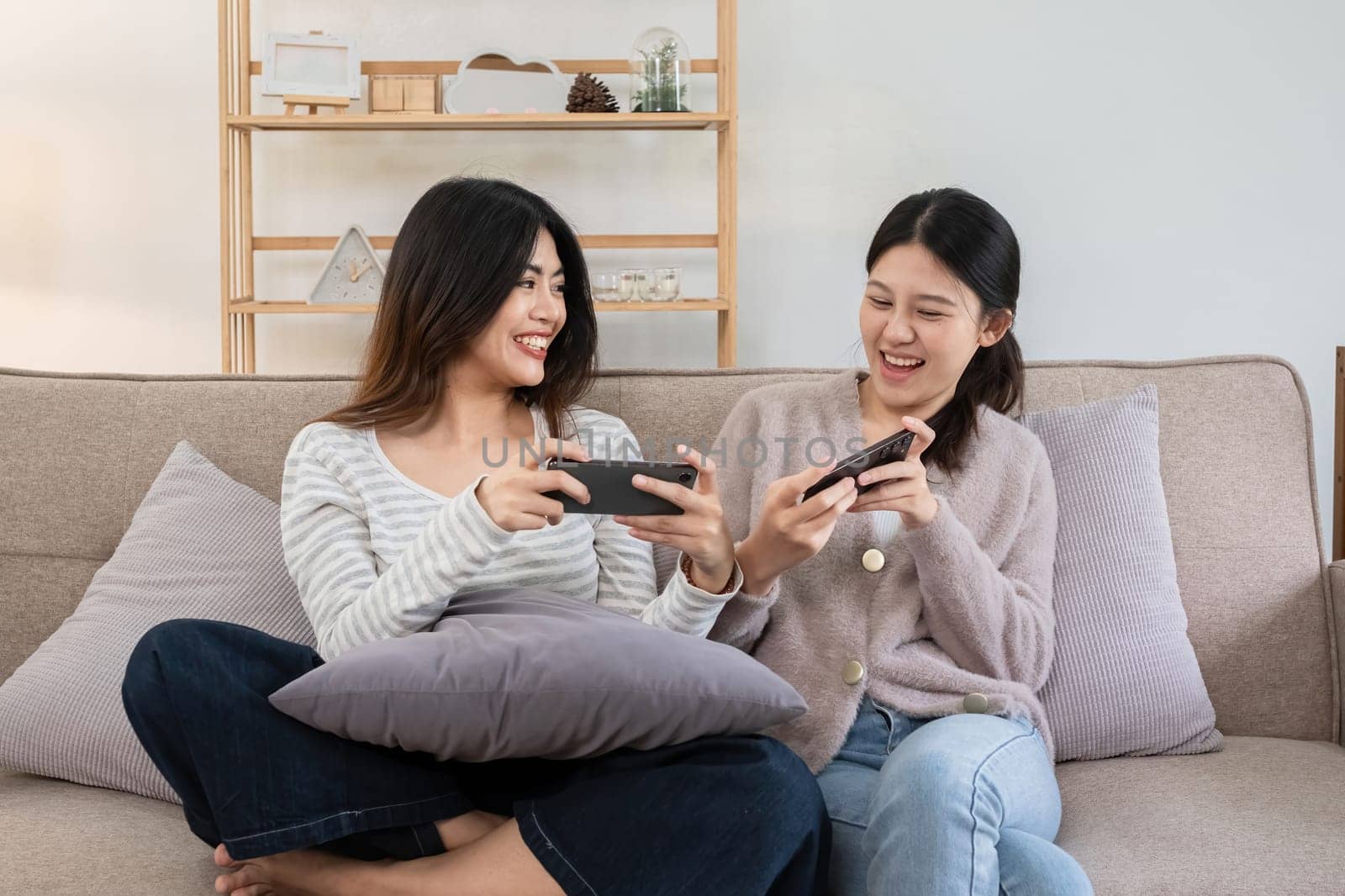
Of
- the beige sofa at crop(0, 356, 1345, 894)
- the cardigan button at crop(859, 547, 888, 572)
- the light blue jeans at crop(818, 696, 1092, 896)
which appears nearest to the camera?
the light blue jeans at crop(818, 696, 1092, 896)

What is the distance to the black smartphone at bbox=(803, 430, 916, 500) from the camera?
140cm

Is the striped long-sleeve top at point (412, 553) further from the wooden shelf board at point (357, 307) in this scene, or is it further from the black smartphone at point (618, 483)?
the wooden shelf board at point (357, 307)

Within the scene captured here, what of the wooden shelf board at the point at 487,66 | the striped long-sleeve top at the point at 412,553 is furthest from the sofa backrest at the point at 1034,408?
the wooden shelf board at the point at 487,66

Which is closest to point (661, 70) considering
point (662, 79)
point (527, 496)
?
point (662, 79)

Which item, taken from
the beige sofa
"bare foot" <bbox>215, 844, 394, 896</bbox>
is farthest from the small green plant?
"bare foot" <bbox>215, 844, 394, 896</bbox>

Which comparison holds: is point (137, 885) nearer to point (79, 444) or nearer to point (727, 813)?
point (727, 813)

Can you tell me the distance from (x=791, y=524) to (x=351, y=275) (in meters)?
1.96

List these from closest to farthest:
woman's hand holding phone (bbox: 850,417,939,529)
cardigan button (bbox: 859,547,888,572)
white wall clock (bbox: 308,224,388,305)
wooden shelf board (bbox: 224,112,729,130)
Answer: woman's hand holding phone (bbox: 850,417,939,529), cardigan button (bbox: 859,547,888,572), wooden shelf board (bbox: 224,112,729,130), white wall clock (bbox: 308,224,388,305)

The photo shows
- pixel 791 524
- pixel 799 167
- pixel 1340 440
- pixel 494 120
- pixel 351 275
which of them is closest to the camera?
pixel 791 524

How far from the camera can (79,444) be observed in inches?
70.7

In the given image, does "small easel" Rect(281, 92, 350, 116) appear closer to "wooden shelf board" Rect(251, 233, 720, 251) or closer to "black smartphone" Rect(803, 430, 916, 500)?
"wooden shelf board" Rect(251, 233, 720, 251)

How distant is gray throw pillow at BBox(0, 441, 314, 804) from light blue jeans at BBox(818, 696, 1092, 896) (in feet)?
2.34

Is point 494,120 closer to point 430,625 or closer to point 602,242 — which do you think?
point 602,242

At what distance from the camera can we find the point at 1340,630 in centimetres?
170
